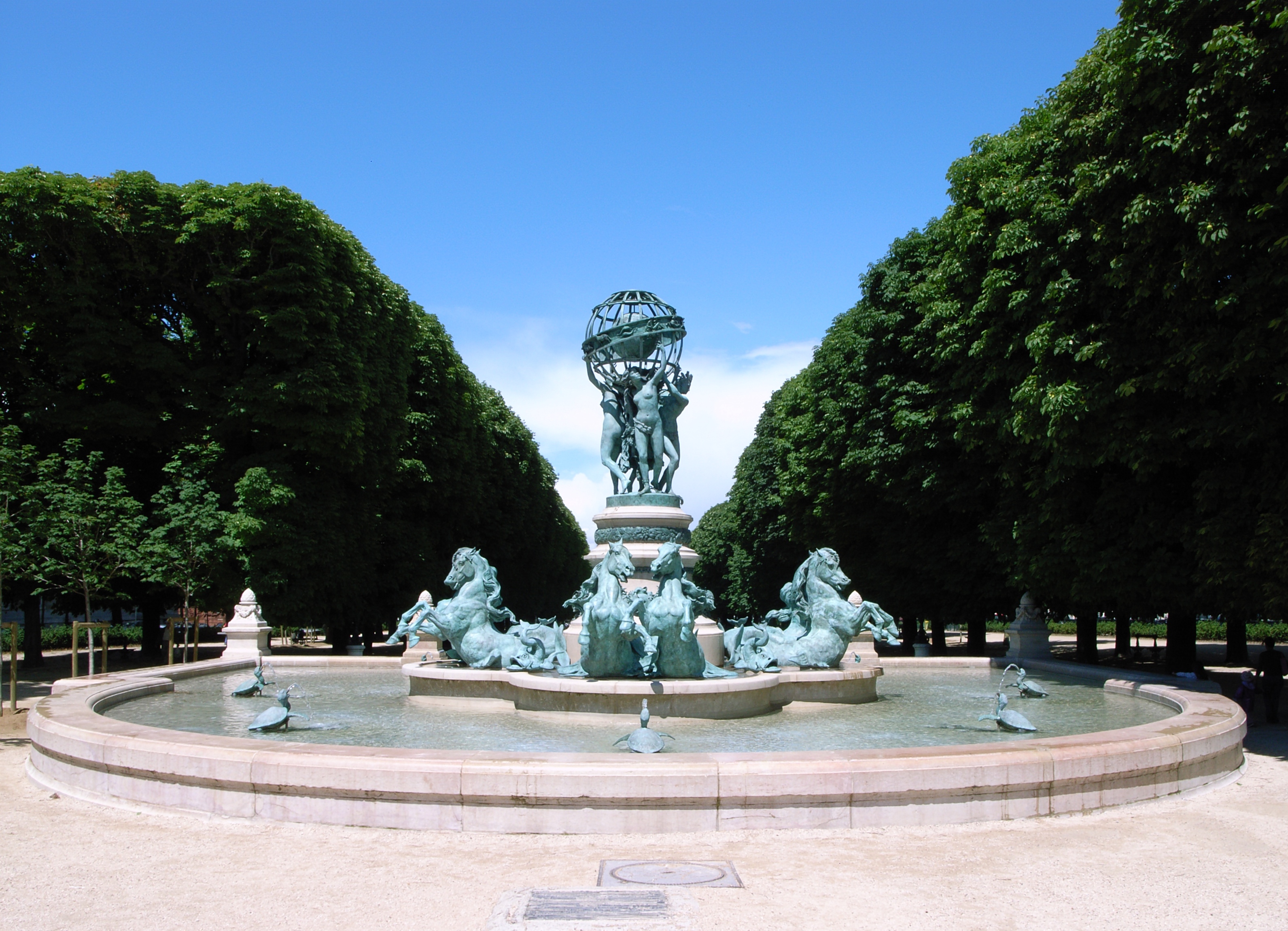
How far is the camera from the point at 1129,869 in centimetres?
712

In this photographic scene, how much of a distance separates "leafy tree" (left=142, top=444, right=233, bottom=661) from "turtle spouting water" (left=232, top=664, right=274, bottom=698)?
703 cm

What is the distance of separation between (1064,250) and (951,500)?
10123 mm

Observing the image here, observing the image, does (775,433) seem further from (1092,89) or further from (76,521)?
(76,521)

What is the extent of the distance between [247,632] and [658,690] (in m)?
13.1

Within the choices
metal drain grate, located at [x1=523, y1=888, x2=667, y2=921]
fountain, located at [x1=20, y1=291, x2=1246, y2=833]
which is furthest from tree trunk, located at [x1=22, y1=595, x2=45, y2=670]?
metal drain grate, located at [x1=523, y1=888, x2=667, y2=921]

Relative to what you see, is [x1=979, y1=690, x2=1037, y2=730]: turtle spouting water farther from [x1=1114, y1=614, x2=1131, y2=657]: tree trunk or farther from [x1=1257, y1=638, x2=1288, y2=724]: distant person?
[x1=1114, y1=614, x2=1131, y2=657]: tree trunk

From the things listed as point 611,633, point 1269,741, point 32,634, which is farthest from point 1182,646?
point 32,634

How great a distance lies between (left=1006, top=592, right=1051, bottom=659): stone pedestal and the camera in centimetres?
2189

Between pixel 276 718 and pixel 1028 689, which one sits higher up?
pixel 276 718

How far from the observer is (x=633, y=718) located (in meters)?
12.6

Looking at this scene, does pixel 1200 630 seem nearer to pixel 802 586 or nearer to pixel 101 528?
pixel 802 586

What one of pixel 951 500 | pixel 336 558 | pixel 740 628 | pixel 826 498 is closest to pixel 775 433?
pixel 826 498

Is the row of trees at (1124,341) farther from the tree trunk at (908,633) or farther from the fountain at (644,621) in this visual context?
the tree trunk at (908,633)

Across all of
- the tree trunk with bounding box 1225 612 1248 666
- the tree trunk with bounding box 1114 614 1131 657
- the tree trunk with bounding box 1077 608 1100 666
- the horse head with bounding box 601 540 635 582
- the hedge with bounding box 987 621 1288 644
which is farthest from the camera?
the hedge with bounding box 987 621 1288 644
